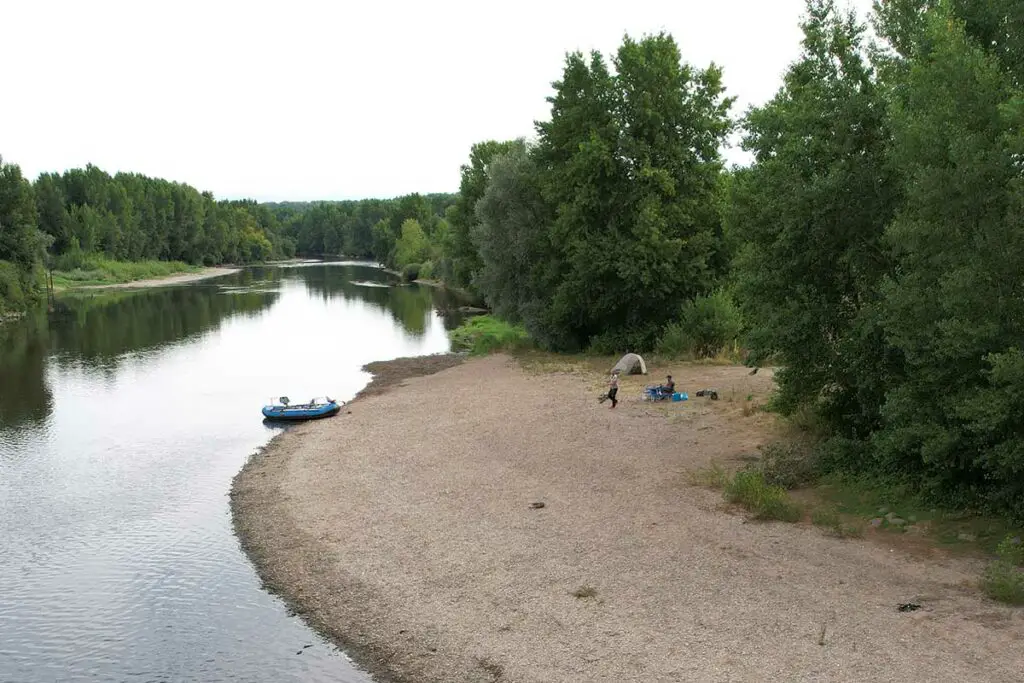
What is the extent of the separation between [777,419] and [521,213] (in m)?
21.6

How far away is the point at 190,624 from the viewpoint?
14.7m

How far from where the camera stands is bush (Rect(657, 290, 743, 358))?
117 ft

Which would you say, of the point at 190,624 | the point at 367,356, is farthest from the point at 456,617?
the point at 367,356

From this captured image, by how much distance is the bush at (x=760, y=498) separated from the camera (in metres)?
16.1

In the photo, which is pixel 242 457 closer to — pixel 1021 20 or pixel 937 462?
pixel 937 462

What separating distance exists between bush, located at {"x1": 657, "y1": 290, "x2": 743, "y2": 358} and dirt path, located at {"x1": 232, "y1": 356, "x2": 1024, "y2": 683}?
11.0 metres

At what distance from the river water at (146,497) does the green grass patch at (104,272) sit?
53579 mm

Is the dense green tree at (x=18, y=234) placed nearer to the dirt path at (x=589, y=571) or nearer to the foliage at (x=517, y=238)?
the foliage at (x=517, y=238)

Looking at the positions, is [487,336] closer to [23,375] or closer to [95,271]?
[23,375]

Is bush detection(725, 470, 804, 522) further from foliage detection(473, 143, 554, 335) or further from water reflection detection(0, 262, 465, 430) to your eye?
water reflection detection(0, 262, 465, 430)

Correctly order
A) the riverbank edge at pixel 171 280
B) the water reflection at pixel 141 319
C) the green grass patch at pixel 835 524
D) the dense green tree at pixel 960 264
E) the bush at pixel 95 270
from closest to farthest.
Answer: the dense green tree at pixel 960 264, the green grass patch at pixel 835 524, the water reflection at pixel 141 319, the riverbank edge at pixel 171 280, the bush at pixel 95 270

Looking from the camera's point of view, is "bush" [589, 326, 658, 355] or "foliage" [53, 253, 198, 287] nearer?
"bush" [589, 326, 658, 355]

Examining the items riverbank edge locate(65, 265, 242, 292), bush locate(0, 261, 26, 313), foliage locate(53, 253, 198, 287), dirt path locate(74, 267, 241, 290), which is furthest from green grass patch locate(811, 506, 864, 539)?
dirt path locate(74, 267, 241, 290)

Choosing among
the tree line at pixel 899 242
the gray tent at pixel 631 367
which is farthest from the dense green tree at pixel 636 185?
the tree line at pixel 899 242
